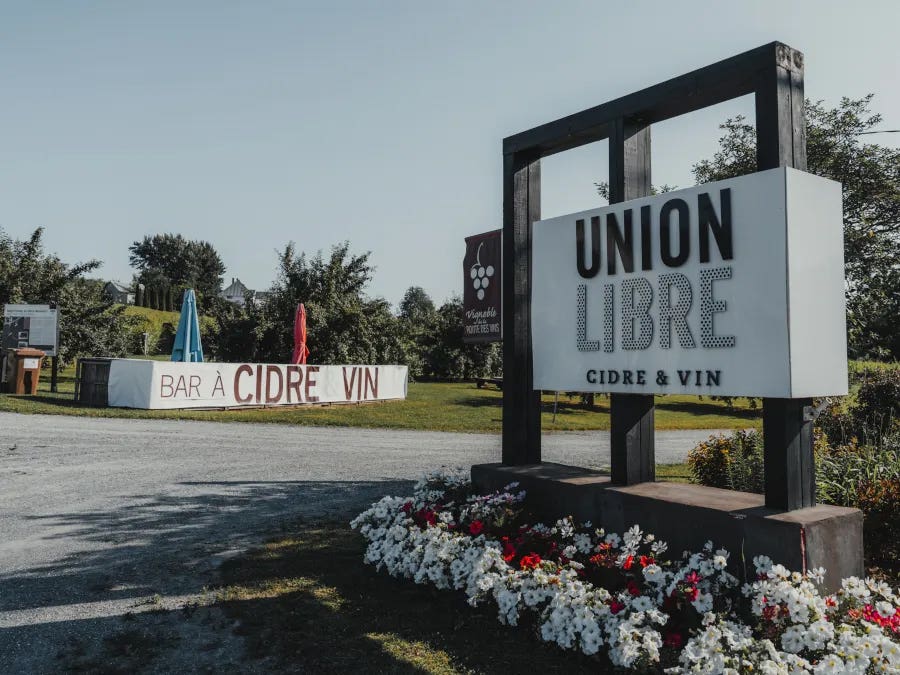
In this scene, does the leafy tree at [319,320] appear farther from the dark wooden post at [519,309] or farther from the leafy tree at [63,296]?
the dark wooden post at [519,309]

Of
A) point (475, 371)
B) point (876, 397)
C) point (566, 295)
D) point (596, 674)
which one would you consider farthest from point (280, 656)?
point (475, 371)

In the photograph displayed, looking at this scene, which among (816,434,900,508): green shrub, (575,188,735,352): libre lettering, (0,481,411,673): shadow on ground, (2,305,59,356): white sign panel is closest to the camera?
(0,481,411,673): shadow on ground

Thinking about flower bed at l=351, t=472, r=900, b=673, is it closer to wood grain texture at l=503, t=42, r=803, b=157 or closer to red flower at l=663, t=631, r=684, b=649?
red flower at l=663, t=631, r=684, b=649

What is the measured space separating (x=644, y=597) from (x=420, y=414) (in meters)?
15.8

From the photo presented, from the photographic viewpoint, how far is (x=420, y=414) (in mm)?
19312

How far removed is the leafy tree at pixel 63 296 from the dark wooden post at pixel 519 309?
78.7ft

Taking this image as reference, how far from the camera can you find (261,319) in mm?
27688

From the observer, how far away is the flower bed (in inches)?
124

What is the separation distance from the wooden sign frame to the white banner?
44.3 feet

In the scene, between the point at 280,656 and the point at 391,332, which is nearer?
the point at 280,656

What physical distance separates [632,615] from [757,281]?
215cm

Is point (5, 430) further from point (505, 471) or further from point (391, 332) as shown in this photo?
point (391, 332)

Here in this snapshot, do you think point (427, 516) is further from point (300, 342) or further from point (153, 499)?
point (300, 342)

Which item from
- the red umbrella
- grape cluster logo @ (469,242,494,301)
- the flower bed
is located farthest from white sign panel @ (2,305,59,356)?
the flower bed
